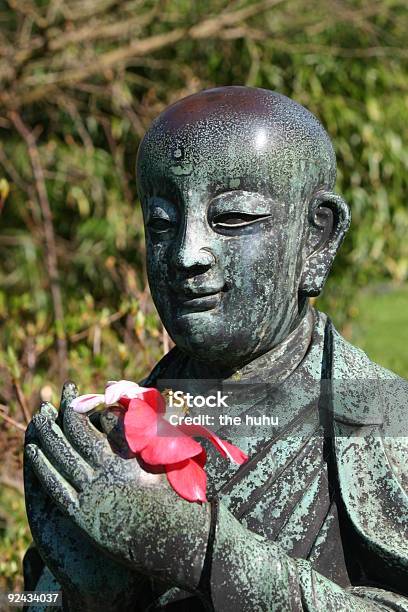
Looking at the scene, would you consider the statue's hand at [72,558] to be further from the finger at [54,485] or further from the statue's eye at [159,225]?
the statue's eye at [159,225]

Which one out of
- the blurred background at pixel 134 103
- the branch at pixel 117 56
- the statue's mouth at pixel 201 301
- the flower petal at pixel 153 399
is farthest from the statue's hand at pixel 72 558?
the branch at pixel 117 56

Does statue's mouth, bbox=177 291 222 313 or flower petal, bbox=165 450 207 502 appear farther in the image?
statue's mouth, bbox=177 291 222 313

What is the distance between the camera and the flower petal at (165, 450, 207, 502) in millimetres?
1495

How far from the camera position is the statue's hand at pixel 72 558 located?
1609 millimetres

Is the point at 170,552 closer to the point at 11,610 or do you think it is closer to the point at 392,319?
the point at 11,610

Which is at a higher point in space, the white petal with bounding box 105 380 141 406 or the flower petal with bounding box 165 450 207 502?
the white petal with bounding box 105 380 141 406

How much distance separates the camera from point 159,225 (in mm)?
1727

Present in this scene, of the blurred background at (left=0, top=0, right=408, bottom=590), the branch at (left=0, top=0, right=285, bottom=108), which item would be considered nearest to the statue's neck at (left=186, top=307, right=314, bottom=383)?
the blurred background at (left=0, top=0, right=408, bottom=590)

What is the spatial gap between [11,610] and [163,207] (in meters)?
2.04

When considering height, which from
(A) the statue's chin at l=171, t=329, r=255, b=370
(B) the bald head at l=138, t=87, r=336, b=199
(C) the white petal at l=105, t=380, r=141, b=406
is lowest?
(C) the white petal at l=105, t=380, r=141, b=406

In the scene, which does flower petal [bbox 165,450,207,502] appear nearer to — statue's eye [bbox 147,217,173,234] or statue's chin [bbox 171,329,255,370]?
statue's chin [bbox 171,329,255,370]

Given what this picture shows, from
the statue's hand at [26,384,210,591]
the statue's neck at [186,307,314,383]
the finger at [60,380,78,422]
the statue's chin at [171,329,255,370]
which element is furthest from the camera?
the statue's neck at [186,307,314,383]

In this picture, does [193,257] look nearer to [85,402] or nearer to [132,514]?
[85,402]

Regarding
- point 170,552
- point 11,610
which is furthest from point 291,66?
point 170,552
